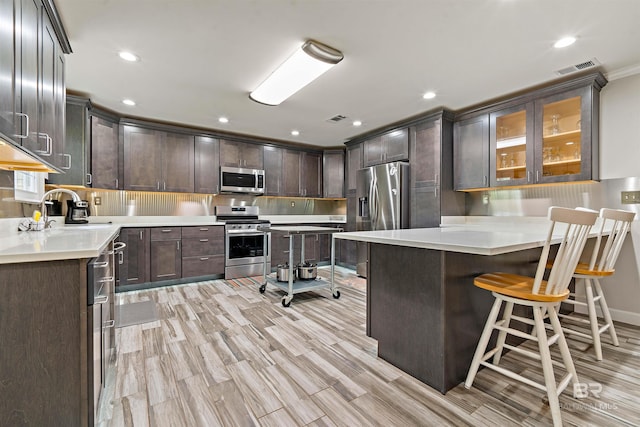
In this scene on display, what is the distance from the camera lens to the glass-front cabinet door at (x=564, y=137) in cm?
273

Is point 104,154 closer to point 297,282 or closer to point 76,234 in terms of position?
point 76,234

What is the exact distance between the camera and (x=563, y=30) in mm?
→ 2066

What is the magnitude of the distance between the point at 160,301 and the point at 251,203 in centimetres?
238

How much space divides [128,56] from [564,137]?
13.6ft

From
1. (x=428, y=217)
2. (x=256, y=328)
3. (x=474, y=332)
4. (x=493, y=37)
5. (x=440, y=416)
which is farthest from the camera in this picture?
(x=428, y=217)

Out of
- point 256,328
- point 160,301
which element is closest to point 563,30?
point 256,328

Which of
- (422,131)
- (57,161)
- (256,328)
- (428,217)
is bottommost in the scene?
(256,328)

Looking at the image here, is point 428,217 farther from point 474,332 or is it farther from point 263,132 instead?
point 263,132

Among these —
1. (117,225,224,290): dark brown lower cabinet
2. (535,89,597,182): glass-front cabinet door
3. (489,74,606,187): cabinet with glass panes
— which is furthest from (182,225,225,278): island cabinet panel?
(535,89,597,182): glass-front cabinet door

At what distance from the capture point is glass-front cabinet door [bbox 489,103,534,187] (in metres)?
3.09

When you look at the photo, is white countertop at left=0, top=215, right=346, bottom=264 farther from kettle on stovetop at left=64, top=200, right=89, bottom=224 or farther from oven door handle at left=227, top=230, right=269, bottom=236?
oven door handle at left=227, top=230, right=269, bottom=236

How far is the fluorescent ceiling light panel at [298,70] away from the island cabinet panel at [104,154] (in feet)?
6.83

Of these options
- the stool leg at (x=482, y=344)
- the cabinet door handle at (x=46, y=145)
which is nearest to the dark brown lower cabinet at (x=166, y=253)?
the cabinet door handle at (x=46, y=145)

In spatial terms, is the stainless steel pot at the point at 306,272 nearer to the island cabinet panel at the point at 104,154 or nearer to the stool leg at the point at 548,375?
the stool leg at the point at 548,375
